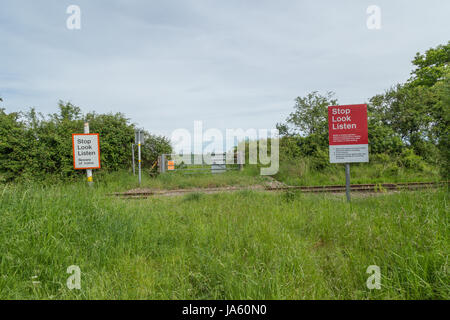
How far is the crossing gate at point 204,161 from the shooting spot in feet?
46.6

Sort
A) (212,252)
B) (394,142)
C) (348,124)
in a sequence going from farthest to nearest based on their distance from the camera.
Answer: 1. (394,142)
2. (348,124)
3. (212,252)

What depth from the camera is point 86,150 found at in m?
9.16

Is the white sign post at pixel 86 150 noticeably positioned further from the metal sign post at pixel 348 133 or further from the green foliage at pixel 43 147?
the metal sign post at pixel 348 133

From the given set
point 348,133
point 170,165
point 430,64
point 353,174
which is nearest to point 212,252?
point 348,133

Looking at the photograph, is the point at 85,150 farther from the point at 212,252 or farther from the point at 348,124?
the point at 348,124

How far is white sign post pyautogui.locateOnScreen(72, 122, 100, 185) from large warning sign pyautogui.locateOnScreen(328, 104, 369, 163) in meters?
9.10

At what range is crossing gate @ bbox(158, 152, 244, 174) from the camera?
14211 mm

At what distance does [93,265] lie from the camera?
2834mm

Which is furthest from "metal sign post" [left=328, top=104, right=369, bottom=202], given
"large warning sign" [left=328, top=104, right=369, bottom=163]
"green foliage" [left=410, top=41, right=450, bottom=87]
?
"green foliage" [left=410, top=41, right=450, bottom=87]

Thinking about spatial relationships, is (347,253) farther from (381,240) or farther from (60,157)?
(60,157)

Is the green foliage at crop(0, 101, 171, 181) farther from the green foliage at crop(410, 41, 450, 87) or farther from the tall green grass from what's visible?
the green foliage at crop(410, 41, 450, 87)

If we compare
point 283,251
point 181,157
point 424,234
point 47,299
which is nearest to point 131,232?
point 47,299

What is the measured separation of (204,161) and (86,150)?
29.5ft

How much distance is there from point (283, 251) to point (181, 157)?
13363 mm
